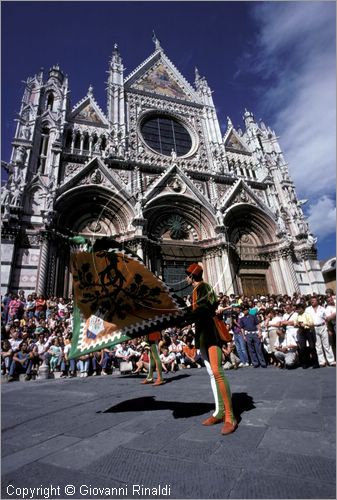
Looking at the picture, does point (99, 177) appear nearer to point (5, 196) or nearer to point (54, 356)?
point (5, 196)

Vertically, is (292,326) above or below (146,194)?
below

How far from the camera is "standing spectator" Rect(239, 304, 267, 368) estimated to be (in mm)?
7078

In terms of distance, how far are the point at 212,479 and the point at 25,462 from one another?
1423 millimetres

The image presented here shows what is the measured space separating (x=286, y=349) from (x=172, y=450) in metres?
5.15

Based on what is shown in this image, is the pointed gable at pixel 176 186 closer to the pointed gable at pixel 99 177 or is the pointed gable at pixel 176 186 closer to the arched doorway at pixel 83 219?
the pointed gable at pixel 99 177

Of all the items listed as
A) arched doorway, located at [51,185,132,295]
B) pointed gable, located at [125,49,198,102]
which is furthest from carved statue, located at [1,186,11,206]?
pointed gable, located at [125,49,198,102]

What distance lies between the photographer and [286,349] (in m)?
6.33

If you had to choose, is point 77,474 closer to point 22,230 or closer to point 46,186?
point 22,230

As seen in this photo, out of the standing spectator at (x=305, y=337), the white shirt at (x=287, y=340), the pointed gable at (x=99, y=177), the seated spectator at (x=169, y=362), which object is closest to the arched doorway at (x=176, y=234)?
the pointed gable at (x=99, y=177)

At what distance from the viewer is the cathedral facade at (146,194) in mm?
13688

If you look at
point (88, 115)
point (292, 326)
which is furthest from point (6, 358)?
point (88, 115)

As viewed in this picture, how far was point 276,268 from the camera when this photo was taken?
684 inches

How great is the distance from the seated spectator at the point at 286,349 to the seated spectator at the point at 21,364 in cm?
724

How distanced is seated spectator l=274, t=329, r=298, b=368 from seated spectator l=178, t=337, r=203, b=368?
287 cm
